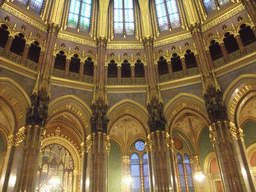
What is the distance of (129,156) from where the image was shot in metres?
22.0

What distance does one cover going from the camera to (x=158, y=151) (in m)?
15.7

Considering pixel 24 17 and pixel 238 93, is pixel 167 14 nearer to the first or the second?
pixel 238 93

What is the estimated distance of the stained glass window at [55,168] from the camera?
1919 cm

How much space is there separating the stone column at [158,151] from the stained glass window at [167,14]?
820cm

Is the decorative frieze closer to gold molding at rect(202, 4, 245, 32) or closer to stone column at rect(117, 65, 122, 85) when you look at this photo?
stone column at rect(117, 65, 122, 85)

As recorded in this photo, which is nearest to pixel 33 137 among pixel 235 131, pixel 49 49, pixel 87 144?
pixel 87 144

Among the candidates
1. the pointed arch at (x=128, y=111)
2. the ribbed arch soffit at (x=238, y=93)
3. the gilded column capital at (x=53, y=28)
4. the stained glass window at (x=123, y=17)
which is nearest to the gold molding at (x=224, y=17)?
the ribbed arch soffit at (x=238, y=93)

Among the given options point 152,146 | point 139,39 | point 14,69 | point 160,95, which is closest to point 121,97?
point 160,95

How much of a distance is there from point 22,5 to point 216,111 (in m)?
16.5

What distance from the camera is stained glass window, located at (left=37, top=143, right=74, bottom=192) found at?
19.2 meters

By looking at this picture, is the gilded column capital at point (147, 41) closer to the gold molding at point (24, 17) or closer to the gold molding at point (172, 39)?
the gold molding at point (172, 39)

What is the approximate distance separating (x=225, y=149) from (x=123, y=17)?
48.9ft

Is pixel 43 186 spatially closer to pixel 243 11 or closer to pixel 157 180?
pixel 157 180

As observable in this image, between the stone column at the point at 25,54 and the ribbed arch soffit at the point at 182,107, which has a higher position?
the stone column at the point at 25,54
